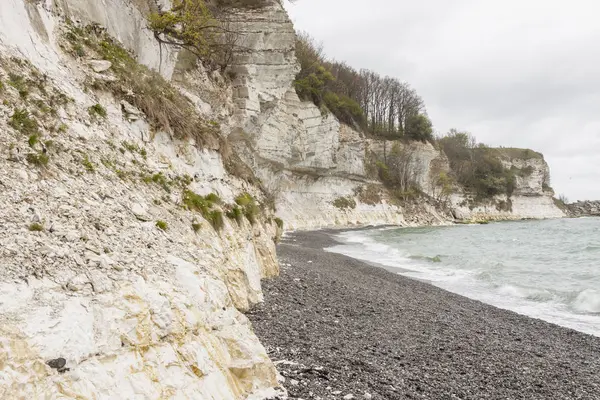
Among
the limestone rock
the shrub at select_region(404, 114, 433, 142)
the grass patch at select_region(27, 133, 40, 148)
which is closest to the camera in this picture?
the grass patch at select_region(27, 133, 40, 148)

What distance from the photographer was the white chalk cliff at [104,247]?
9.95 ft

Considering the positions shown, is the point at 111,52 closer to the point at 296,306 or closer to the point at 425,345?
the point at 296,306

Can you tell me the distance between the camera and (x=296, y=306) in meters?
8.09

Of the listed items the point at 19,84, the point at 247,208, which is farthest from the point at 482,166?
the point at 19,84

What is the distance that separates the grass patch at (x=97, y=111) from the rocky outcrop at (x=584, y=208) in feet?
409

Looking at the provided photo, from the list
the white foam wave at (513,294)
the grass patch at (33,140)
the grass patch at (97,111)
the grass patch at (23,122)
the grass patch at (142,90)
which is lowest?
the white foam wave at (513,294)

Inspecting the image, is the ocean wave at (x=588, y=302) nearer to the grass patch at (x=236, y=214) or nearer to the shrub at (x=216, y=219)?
the grass patch at (x=236, y=214)

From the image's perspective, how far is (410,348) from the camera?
6.64 meters

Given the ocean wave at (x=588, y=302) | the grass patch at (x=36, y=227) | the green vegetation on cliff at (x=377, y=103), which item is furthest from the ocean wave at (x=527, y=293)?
the green vegetation on cliff at (x=377, y=103)

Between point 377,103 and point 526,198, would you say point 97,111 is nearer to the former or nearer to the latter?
point 377,103

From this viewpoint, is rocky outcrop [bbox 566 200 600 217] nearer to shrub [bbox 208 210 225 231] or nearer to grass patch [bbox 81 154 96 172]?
shrub [bbox 208 210 225 231]

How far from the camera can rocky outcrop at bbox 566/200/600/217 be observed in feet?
349

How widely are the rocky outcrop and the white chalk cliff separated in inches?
4863

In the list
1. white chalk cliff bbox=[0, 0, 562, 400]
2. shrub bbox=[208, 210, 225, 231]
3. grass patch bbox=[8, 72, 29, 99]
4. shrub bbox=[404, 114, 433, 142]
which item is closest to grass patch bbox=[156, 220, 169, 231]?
white chalk cliff bbox=[0, 0, 562, 400]
